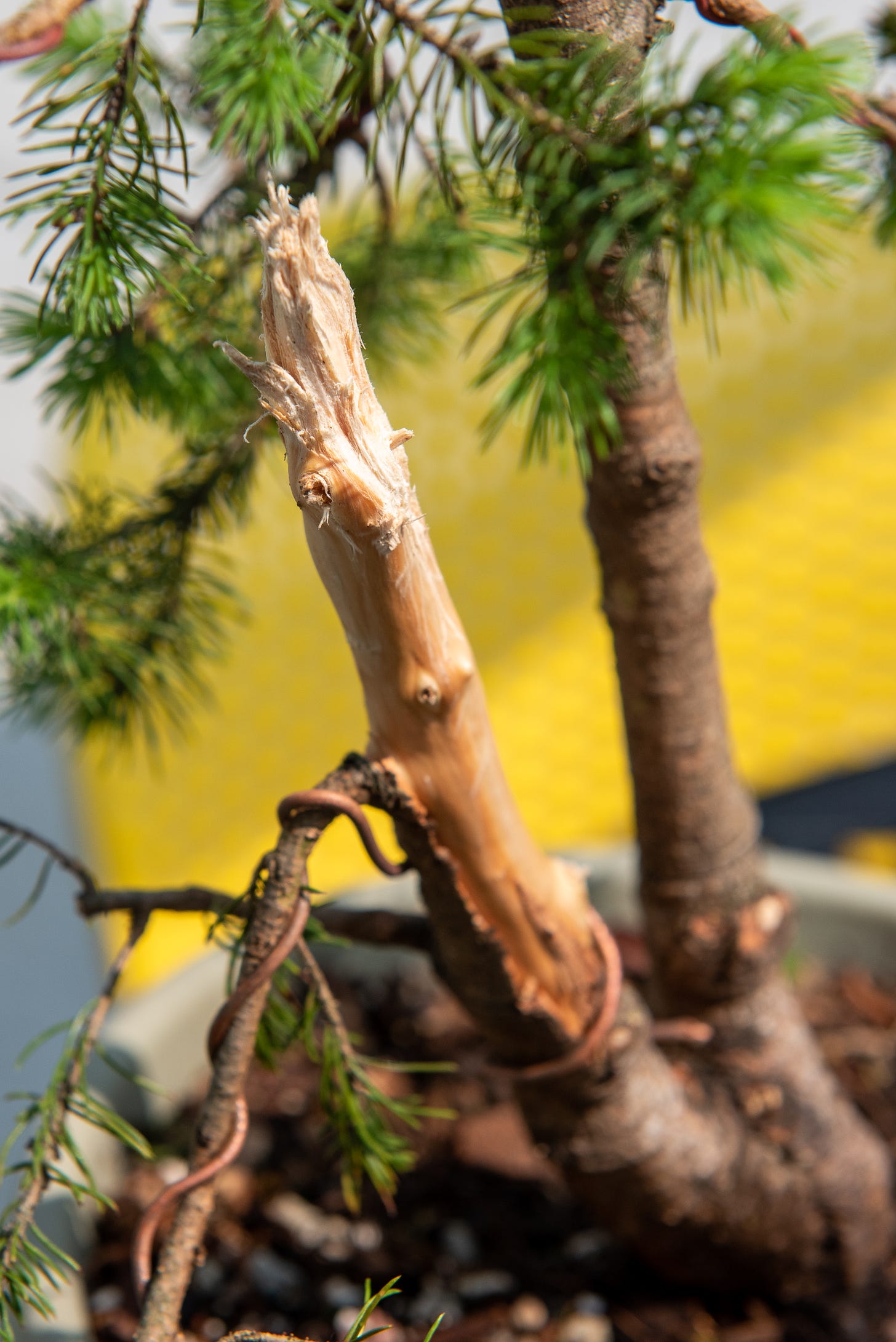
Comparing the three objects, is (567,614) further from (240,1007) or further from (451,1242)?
(240,1007)

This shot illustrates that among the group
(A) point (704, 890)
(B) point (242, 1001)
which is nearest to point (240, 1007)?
(B) point (242, 1001)

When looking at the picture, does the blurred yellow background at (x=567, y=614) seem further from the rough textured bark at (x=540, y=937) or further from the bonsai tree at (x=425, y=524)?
the rough textured bark at (x=540, y=937)

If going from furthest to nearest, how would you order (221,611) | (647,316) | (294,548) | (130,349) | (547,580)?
(547,580) < (294,548) < (221,611) < (130,349) < (647,316)

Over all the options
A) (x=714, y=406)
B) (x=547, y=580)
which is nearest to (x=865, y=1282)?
(x=547, y=580)

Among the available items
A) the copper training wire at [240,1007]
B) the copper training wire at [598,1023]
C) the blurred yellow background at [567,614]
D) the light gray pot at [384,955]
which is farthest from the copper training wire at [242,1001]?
the blurred yellow background at [567,614]

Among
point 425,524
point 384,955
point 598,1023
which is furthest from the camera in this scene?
point 384,955

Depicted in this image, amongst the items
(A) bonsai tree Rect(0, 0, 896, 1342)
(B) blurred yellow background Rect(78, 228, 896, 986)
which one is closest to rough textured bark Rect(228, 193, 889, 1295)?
(A) bonsai tree Rect(0, 0, 896, 1342)

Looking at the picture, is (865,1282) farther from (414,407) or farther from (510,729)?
(414,407)
